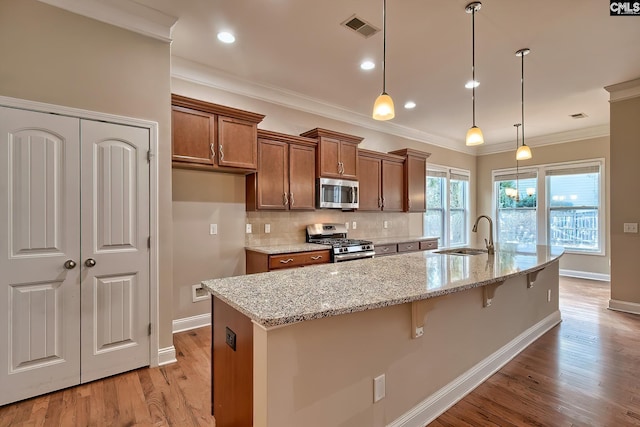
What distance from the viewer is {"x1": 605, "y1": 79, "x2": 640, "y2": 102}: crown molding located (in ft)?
12.6

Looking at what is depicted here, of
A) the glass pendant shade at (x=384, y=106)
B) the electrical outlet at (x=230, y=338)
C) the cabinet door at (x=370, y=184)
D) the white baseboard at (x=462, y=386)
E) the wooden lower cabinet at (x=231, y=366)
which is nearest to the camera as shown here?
the wooden lower cabinet at (x=231, y=366)

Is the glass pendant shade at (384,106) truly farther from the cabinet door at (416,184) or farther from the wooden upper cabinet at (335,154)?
the cabinet door at (416,184)

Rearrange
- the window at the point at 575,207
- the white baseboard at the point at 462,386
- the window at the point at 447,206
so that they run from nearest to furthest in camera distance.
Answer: the white baseboard at the point at 462,386
the window at the point at 575,207
the window at the point at 447,206

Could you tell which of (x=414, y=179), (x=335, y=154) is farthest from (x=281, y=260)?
(x=414, y=179)

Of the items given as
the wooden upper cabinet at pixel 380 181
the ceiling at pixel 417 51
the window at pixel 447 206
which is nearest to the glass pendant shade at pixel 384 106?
the ceiling at pixel 417 51

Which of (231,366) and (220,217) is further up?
(220,217)

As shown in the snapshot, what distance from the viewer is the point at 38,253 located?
2158 mm

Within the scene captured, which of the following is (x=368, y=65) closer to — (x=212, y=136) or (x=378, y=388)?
(x=212, y=136)

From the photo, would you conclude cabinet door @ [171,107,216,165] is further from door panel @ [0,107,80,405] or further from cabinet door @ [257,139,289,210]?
door panel @ [0,107,80,405]

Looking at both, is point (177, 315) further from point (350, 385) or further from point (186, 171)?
point (350, 385)

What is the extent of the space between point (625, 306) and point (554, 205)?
2.92 metres

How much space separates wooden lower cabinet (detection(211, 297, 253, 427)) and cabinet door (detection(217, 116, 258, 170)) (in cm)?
190

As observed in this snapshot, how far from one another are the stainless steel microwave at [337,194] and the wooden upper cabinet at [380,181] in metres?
0.28

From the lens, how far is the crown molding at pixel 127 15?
229 centimetres
